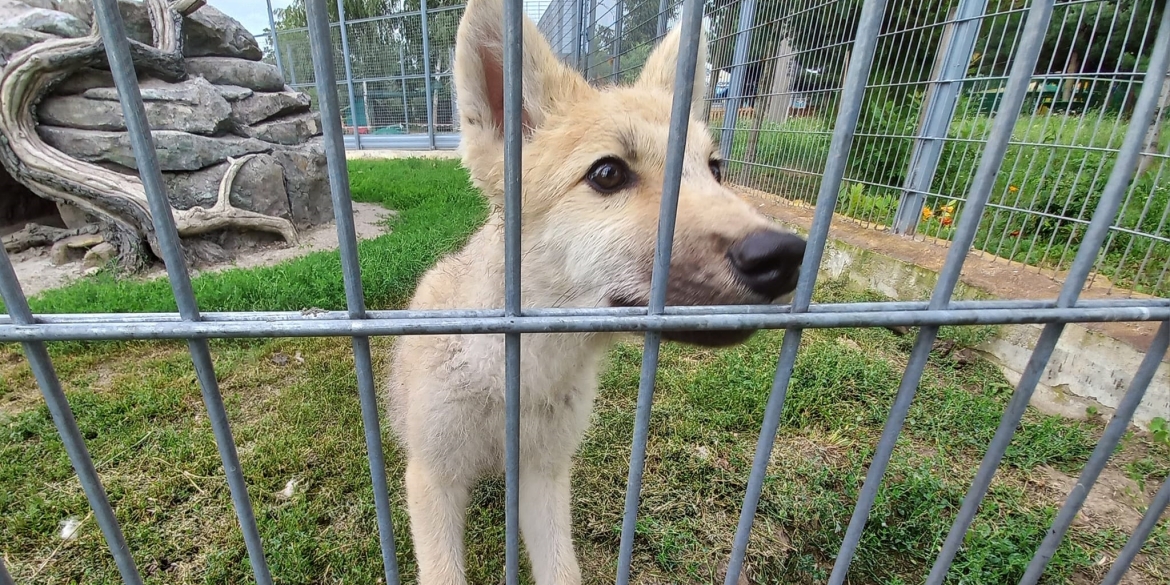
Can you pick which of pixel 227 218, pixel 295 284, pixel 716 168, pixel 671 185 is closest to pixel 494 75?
pixel 716 168

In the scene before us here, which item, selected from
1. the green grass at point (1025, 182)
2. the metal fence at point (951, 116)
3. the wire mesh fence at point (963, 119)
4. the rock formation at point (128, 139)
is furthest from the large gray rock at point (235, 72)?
the green grass at point (1025, 182)

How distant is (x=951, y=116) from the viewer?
4.50 metres

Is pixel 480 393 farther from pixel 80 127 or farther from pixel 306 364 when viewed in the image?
pixel 80 127

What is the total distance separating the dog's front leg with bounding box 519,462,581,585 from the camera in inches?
86.1

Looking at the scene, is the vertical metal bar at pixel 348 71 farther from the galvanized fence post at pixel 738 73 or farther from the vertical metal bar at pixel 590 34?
the galvanized fence post at pixel 738 73

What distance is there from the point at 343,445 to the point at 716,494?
2.14 meters

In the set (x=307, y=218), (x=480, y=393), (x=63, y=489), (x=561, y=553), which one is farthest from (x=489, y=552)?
(x=307, y=218)

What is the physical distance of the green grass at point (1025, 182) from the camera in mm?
3438

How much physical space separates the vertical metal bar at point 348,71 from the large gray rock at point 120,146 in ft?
38.9

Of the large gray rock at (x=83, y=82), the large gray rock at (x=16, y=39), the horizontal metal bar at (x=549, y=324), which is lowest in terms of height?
the horizontal metal bar at (x=549, y=324)

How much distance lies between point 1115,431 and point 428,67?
61.7ft

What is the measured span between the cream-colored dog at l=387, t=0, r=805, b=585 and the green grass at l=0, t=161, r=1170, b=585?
51cm

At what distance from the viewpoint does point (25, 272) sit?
18.9 feet

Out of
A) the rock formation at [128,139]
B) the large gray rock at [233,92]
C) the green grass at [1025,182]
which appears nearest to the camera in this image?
the green grass at [1025,182]
